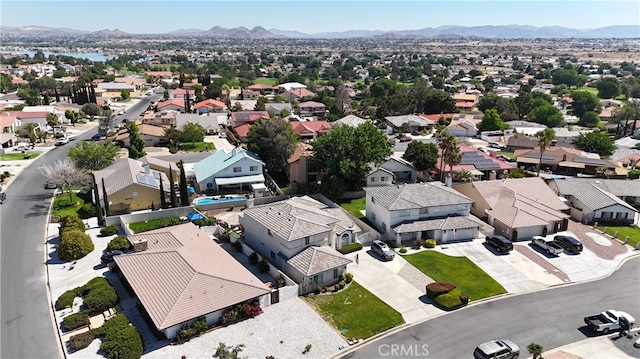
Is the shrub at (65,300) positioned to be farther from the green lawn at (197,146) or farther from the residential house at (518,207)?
the green lawn at (197,146)

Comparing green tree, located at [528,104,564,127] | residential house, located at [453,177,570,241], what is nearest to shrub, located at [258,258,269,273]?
residential house, located at [453,177,570,241]

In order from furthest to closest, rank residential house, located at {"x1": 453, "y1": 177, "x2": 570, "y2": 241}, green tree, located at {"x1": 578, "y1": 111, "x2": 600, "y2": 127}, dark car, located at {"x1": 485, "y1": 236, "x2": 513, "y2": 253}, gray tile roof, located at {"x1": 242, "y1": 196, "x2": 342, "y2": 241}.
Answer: green tree, located at {"x1": 578, "y1": 111, "x2": 600, "y2": 127} < residential house, located at {"x1": 453, "y1": 177, "x2": 570, "y2": 241} < dark car, located at {"x1": 485, "y1": 236, "x2": 513, "y2": 253} < gray tile roof, located at {"x1": 242, "y1": 196, "x2": 342, "y2": 241}

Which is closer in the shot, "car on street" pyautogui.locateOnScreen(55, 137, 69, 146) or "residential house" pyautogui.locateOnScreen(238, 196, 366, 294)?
"residential house" pyautogui.locateOnScreen(238, 196, 366, 294)

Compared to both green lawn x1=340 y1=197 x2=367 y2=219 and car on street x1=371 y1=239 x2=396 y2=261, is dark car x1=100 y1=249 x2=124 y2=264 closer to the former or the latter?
car on street x1=371 y1=239 x2=396 y2=261

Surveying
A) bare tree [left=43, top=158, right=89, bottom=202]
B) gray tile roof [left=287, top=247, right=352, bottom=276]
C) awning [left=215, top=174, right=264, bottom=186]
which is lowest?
gray tile roof [left=287, top=247, right=352, bottom=276]

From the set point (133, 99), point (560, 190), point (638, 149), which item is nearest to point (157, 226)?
point (560, 190)

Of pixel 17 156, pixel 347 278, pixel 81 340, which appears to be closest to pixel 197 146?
pixel 17 156

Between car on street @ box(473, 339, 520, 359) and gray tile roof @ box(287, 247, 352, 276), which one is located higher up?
gray tile roof @ box(287, 247, 352, 276)
